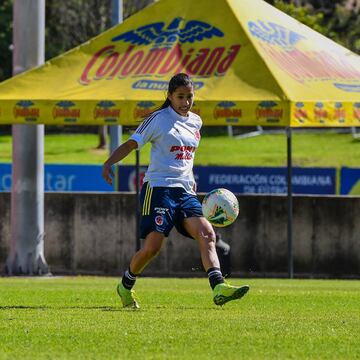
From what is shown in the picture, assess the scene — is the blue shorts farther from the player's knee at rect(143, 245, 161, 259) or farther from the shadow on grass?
the shadow on grass

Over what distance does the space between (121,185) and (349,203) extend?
9.32 m

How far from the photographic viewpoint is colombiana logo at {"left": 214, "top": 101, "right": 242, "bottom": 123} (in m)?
16.9

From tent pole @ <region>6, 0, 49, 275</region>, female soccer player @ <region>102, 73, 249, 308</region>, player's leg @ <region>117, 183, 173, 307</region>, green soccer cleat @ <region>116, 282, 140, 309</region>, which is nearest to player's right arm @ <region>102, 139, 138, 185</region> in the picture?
female soccer player @ <region>102, 73, 249, 308</region>

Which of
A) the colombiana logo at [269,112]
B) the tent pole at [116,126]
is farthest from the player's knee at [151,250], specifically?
the tent pole at [116,126]

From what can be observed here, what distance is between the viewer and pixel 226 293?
10.3 metres

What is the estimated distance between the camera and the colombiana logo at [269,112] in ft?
54.9

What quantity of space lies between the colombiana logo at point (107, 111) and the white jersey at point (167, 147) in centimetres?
659

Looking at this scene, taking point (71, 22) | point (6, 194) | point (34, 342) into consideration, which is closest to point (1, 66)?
point (71, 22)

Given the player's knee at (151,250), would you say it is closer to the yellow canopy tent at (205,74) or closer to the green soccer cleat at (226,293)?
the green soccer cleat at (226,293)

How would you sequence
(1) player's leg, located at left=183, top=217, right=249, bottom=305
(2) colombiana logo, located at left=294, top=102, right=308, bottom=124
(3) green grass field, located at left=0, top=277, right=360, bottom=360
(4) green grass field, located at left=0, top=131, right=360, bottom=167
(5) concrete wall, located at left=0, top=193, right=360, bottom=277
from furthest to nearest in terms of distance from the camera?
(4) green grass field, located at left=0, top=131, right=360, bottom=167 < (5) concrete wall, located at left=0, top=193, right=360, bottom=277 < (2) colombiana logo, located at left=294, top=102, right=308, bottom=124 < (1) player's leg, located at left=183, top=217, right=249, bottom=305 < (3) green grass field, located at left=0, top=277, right=360, bottom=360

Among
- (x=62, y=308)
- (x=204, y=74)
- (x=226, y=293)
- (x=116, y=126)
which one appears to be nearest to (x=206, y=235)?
(x=226, y=293)

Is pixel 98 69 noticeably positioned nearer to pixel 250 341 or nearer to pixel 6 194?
pixel 6 194

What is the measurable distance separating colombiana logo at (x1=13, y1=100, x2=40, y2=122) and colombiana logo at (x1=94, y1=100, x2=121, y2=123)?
2.71ft

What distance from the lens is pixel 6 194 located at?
19.8 metres
